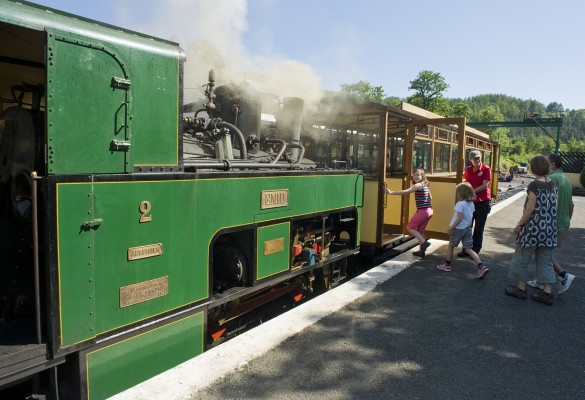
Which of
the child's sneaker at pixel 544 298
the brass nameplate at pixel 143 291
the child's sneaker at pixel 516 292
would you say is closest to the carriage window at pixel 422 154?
the child's sneaker at pixel 516 292

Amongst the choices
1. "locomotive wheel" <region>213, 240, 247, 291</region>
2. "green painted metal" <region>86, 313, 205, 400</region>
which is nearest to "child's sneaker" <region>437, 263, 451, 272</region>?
"locomotive wheel" <region>213, 240, 247, 291</region>

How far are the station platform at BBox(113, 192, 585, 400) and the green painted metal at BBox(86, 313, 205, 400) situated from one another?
0.49ft

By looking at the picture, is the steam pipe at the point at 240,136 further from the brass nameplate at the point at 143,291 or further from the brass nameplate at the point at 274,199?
the brass nameplate at the point at 143,291

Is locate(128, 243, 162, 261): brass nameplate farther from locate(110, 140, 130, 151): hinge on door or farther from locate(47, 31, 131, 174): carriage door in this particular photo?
locate(110, 140, 130, 151): hinge on door

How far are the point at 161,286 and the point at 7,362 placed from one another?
93 centimetres

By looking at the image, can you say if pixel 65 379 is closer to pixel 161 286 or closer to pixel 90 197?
pixel 161 286

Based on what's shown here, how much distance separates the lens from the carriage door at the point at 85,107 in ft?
7.28

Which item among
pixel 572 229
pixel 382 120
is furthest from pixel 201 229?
pixel 572 229

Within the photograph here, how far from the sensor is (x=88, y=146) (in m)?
2.40

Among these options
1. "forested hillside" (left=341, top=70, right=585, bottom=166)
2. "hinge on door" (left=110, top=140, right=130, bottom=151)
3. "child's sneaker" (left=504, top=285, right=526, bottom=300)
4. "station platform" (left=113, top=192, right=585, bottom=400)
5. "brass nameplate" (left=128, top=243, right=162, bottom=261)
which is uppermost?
"forested hillside" (left=341, top=70, right=585, bottom=166)

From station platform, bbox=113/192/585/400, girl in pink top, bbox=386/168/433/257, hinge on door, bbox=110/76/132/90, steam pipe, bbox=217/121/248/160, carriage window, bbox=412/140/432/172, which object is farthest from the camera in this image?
carriage window, bbox=412/140/432/172

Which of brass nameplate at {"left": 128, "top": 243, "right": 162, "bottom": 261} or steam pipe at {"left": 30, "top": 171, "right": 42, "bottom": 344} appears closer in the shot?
steam pipe at {"left": 30, "top": 171, "right": 42, "bottom": 344}

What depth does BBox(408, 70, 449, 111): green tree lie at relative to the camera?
44.8 m

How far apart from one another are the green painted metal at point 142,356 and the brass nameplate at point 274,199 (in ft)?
3.68
